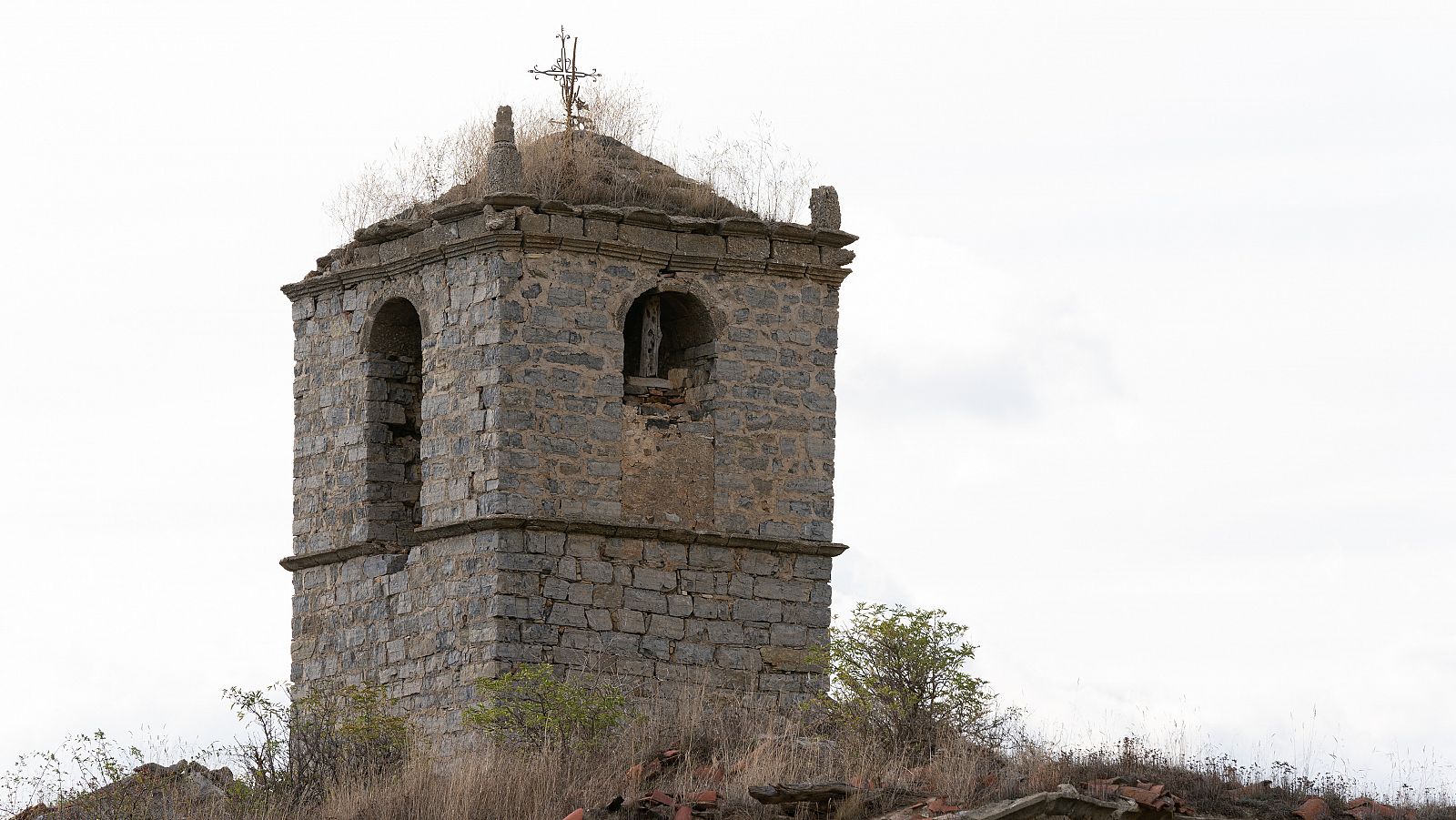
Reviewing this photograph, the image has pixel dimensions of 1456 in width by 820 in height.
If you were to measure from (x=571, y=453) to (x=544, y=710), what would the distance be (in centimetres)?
244

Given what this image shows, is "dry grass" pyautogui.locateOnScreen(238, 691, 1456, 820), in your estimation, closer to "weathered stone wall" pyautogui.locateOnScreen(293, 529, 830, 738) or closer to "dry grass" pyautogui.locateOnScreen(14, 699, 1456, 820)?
"dry grass" pyautogui.locateOnScreen(14, 699, 1456, 820)

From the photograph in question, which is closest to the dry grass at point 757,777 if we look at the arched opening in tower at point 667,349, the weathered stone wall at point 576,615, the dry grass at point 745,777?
the dry grass at point 745,777

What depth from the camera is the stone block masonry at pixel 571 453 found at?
23.6 meters

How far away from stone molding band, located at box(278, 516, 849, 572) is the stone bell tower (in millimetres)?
22

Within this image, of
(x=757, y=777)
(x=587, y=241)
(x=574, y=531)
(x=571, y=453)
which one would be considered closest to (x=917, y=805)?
(x=757, y=777)

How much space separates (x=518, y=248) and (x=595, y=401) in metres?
1.28

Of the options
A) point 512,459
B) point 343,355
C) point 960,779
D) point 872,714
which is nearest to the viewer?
point 960,779

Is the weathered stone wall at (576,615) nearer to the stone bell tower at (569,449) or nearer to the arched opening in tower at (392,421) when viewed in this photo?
the stone bell tower at (569,449)

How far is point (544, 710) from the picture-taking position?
867 inches

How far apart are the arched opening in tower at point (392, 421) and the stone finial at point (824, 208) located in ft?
10.5

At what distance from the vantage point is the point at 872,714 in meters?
21.8

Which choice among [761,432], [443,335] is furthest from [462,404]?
[761,432]

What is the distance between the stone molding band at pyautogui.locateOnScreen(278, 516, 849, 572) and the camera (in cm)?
2344

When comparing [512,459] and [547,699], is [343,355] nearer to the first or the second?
[512,459]
